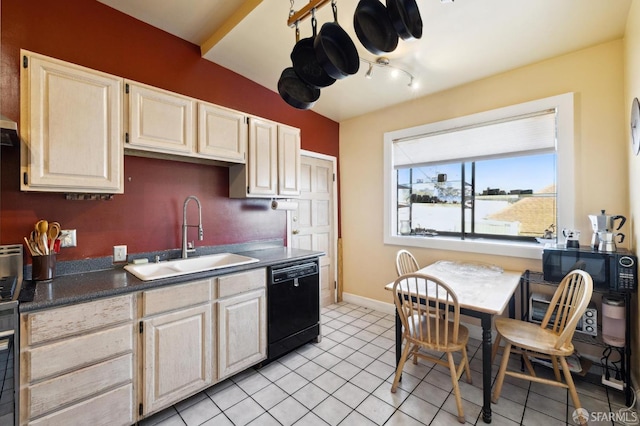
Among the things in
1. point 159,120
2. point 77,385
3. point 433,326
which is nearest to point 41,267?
point 77,385

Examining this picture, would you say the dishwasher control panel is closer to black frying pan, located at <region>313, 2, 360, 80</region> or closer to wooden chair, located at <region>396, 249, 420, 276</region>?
wooden chair, located at <region>396, 249, 420, 276</region>

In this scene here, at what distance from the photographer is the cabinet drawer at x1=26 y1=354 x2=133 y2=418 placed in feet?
4.33

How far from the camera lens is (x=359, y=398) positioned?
6.45ft

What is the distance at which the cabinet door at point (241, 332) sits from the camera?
6.62ft

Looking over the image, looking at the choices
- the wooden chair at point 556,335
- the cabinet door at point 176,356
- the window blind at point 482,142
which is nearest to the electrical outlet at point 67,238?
the cabinet door at point 176,356

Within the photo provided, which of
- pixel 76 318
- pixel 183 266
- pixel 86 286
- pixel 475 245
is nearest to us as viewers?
pixel 76 318

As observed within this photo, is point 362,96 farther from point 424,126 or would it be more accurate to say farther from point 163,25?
point 163,25

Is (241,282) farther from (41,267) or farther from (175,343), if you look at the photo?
(41,267)

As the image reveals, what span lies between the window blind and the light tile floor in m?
1.97

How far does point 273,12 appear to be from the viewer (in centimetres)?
196

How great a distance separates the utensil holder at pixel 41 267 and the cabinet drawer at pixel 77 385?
0.62m

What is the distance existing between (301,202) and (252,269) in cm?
150

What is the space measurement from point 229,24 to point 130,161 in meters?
1.33

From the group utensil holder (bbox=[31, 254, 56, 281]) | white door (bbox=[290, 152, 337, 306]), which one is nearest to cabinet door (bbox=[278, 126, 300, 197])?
white door (bbox=[290, 152, 337, 306])
